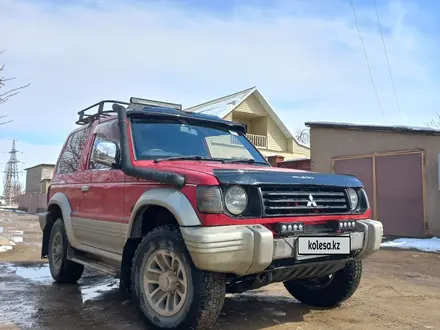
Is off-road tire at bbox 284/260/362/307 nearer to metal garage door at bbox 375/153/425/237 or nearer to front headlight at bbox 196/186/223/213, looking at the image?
front headlight at bbox 196/186/223/213

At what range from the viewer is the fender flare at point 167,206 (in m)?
3.39

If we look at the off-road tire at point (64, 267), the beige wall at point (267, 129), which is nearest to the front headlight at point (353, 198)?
the off-road tire at point (64, 267)

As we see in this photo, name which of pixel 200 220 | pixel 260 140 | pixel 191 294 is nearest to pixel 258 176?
pixel 200 220

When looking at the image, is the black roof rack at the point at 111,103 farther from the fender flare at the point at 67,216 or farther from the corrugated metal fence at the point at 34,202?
the corrugated metal fence at the point at 34,202

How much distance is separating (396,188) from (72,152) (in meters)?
9.13

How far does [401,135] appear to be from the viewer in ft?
39.1

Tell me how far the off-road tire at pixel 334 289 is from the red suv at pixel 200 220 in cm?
1

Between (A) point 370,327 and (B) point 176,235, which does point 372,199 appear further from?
(B) point 176,235

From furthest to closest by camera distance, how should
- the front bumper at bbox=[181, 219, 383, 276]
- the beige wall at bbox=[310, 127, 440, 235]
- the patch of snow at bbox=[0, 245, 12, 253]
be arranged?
the beige wall at bbox=[310, 127, 440, 235]
the patch of snow at bbox=[0, 245, 12, 253]
the front bumper at bbox=[181, 219, 383, 276]

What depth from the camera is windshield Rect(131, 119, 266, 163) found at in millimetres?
4520

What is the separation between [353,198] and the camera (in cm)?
423

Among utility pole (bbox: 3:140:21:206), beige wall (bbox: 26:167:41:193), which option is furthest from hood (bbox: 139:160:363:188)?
utility pole (bbox: 3:140:21:206)

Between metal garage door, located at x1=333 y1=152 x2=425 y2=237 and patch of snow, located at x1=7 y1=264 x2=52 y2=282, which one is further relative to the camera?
metal garage door, located at x1=333 y1=152 x2=425 y2=237

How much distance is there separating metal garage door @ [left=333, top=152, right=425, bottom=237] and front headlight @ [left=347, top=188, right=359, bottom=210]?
27.0 ft
